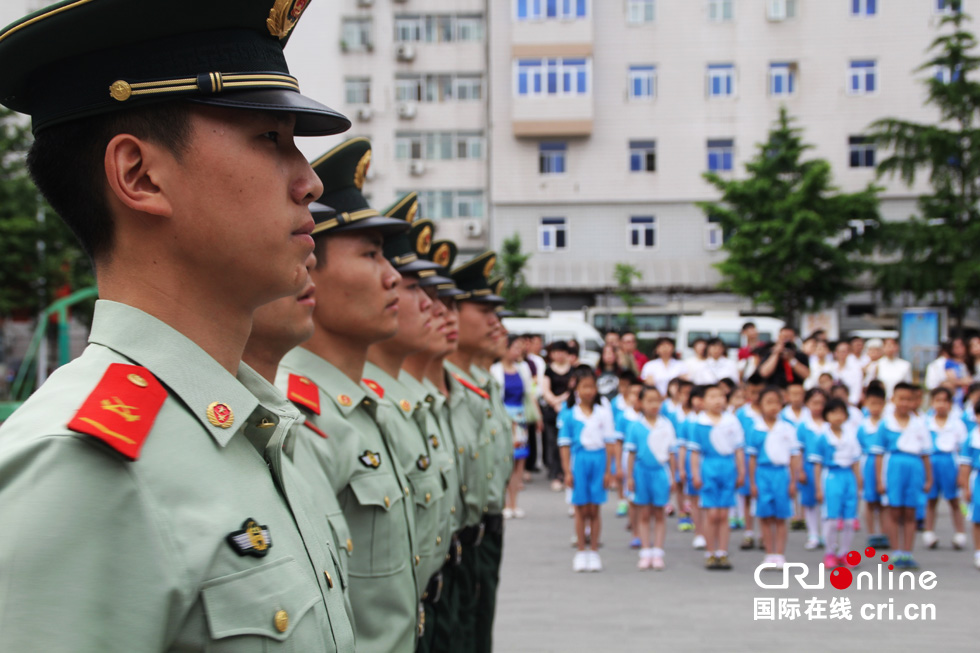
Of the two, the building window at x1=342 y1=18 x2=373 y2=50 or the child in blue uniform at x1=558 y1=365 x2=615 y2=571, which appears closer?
the child in blue uniform at x1=558 y1=365 x2=615 y2=571

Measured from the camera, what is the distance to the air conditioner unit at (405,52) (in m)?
28.8

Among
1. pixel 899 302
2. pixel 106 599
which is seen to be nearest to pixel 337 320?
pixel 106 599

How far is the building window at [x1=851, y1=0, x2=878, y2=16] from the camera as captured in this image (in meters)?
27.0

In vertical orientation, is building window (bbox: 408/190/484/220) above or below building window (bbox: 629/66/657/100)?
below

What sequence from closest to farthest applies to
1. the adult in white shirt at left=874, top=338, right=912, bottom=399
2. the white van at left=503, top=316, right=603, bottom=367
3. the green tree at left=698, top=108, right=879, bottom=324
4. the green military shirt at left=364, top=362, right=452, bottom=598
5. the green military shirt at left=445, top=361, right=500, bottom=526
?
the green military shirt at left=364, top=362, right=452, bottom=598
the green military shirt at left=445, top=361, right=500, bottom=526
the adult in white shirt at left=874, top=338, right=912, bottom=399
the white van at left=503, top=316, right=603, bottom=367
the green tree at left=698, top=108, right=879, bottom=324

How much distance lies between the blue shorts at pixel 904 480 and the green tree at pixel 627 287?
16.5 meters

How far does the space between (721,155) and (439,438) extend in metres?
25.5

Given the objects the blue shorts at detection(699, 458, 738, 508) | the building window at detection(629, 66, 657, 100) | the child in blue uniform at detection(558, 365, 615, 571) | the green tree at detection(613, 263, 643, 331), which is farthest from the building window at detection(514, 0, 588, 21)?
the blue shorts at detection(699, 458, 738, 508)

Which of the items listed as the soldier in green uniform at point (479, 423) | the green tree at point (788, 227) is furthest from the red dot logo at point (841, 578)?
the green tree at point (788, 227)

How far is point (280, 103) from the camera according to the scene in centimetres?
132

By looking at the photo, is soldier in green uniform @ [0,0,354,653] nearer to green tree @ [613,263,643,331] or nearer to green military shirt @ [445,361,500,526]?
green military shirt @ [445,361,500,526]

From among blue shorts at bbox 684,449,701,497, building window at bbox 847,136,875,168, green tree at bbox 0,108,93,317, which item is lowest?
blue shorts at bbox 684,449,701,497

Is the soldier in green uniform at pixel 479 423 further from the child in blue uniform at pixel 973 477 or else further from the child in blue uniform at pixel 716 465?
the child in blue uniform at pixel 973 477

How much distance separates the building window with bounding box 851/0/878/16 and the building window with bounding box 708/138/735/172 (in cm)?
517
